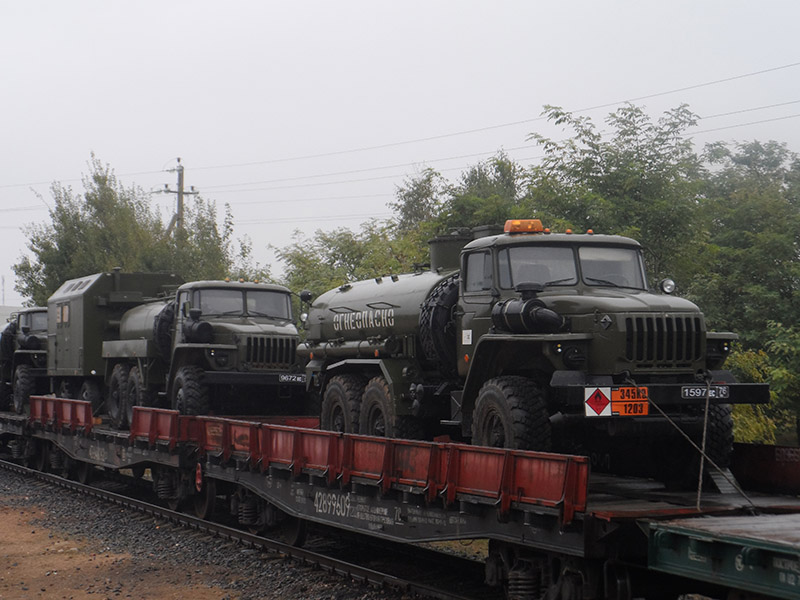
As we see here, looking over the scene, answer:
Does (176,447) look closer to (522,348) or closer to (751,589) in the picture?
(522,348)

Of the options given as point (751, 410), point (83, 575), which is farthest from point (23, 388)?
point (751, 410)

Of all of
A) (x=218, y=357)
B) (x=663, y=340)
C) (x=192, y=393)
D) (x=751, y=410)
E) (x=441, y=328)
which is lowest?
(x=751, y=410)

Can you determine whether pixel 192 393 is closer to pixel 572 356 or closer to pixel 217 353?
pixel 217 353

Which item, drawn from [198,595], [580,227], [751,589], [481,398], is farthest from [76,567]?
[580,227]

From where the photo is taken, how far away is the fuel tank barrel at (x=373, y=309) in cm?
1234

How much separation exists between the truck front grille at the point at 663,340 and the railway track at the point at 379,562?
270cm

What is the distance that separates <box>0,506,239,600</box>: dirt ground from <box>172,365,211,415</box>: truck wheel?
10.5ft

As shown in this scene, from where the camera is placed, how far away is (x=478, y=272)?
1100 cm

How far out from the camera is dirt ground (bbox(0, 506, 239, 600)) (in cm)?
1066

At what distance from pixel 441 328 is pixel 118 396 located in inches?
400

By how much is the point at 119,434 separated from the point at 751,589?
12.4 meters

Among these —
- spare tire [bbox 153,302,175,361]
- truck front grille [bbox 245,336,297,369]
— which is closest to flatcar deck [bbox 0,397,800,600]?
truck front grille [bbox 245,336,297,369]

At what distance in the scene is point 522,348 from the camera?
9891mm

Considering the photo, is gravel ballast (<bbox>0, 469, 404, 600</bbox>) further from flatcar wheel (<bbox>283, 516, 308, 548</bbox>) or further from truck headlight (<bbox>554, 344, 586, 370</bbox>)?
truck headlight (<bbox>554, 344, 586, 370</bbox>)
